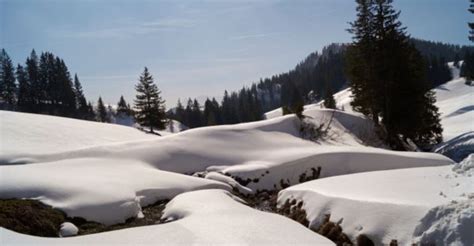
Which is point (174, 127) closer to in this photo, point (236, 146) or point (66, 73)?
point (66, 73)

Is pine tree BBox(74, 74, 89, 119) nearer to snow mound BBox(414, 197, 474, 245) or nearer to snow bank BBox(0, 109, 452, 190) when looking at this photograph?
snow bank BBox(0, 109, 452, 190)

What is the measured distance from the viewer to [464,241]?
5.45 m

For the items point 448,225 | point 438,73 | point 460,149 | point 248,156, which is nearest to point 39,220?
point 448,225

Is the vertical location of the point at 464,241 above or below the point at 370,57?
below

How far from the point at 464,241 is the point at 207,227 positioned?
4.88m

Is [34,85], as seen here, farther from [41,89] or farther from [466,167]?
[466,167]

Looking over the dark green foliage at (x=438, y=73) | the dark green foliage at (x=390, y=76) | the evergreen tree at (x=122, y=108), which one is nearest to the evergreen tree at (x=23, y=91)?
the evergreen tree at (x=122, y=108)

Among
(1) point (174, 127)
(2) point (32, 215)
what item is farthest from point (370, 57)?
(1) point (174, 127)

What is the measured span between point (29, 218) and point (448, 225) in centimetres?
951

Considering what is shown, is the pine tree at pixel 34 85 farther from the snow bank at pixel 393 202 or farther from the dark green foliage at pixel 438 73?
the dark green foliage at pixel 438 73

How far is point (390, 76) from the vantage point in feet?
85.3

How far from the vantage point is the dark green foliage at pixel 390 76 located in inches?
1022

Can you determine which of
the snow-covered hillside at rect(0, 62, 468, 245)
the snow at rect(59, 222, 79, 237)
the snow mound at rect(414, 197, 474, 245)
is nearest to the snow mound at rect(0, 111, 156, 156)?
the snow-covered hillside at rect(0, 62, 468, 245)

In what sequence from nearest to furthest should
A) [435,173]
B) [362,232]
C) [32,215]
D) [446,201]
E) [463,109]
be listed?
[446,201]
[362,232]
[32,215]
[435,173]
[463,109]
